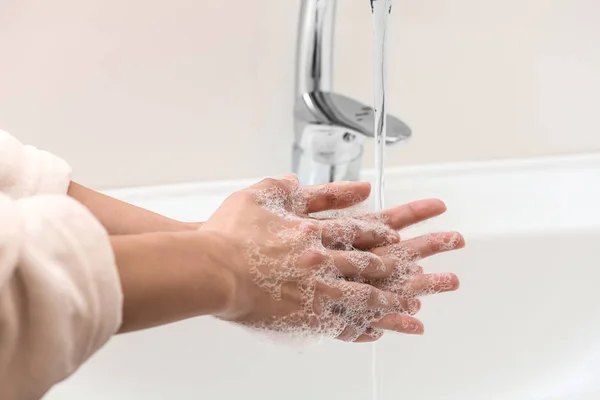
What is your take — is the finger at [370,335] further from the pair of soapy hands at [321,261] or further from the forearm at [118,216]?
the forearm at [118,216]

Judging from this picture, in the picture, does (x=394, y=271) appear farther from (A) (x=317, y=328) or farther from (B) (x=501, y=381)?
(B) (x=501, y=381)

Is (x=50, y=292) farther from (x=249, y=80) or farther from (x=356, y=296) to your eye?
(x=249, y=80)

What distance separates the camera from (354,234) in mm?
507

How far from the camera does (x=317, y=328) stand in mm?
452

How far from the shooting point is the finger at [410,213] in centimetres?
54

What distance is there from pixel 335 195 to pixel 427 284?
4.1 inches

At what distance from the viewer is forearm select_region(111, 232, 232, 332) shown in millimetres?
316

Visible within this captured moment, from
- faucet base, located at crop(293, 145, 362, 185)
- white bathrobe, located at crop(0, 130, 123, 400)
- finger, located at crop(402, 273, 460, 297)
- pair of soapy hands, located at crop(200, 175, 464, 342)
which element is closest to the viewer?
white bathrobe, located at crop(0, 130, 123, 400)

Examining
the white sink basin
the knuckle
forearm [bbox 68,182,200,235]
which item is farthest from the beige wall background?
the knuckle

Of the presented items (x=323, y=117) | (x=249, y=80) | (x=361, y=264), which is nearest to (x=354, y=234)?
(x=361, y=264)

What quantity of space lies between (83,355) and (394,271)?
0.92 feet

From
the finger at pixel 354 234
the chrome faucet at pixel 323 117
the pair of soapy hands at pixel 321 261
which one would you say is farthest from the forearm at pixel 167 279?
the chrome faucet at pixel 323 117

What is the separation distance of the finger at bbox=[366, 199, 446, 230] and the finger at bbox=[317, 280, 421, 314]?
67 mm

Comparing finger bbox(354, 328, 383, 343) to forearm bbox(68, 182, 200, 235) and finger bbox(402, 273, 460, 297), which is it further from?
forearm bbox(68, 182, 200, 235)
